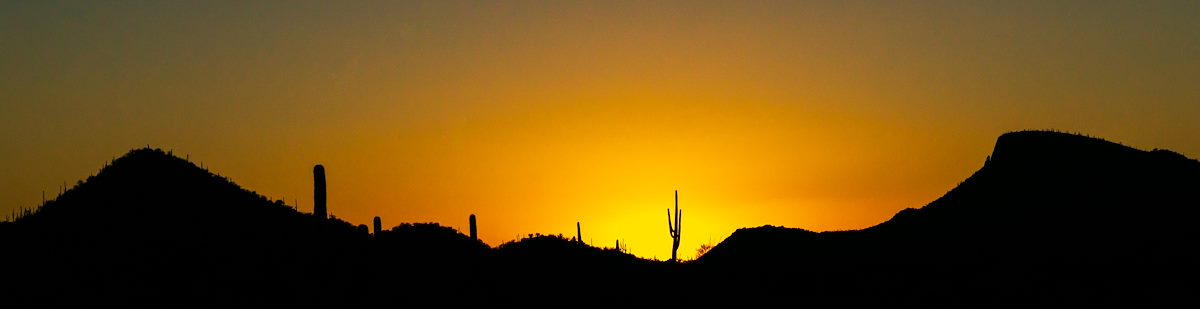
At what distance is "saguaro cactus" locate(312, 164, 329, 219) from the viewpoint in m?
46.9

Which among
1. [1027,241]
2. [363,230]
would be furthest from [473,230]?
[1027,241]

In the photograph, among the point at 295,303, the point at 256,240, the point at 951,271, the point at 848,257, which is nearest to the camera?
the point at 295,303

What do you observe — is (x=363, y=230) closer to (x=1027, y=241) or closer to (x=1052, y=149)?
(x=1027, y=241)

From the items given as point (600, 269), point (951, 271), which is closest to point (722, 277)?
point (600, 269)

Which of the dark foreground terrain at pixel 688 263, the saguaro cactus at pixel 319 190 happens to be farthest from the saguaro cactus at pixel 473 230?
the saguaro cactus at pixel 319 190

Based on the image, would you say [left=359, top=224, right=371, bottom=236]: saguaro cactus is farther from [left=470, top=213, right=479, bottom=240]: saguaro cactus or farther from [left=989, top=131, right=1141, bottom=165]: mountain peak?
[left=989, top=131, right=1141, bottom=165]: mountain peak

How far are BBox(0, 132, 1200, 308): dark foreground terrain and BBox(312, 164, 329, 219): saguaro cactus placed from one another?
40cm

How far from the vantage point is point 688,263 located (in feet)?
217

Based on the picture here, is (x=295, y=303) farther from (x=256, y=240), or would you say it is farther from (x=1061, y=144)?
(x=1061, y=144)

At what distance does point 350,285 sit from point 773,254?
2349 centimetres

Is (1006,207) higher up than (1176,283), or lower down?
higher up

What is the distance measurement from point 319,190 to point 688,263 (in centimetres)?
2512

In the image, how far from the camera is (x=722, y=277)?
5816 centimetres

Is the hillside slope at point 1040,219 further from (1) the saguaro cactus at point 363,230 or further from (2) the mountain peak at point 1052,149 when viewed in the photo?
(1) the saguaro cactus at point 363,230
